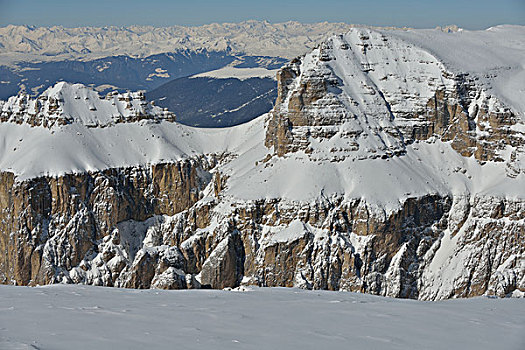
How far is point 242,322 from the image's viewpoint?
24.3 metres

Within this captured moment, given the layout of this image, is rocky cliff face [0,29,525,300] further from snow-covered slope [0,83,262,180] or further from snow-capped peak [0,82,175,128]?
snow-capped peak [0,82,175,128]

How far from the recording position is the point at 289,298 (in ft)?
107

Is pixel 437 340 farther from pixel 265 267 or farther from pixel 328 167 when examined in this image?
pixel 328 167

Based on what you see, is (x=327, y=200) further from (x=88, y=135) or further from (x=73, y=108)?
(x=73, y=108)

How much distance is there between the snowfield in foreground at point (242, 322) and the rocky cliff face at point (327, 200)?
55340 millimetres

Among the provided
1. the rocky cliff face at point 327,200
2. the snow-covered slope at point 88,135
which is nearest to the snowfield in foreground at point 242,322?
the rocky cliff face at point 327,200

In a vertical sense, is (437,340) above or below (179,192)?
below

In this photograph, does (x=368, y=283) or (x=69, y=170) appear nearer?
(x=368, y=283)

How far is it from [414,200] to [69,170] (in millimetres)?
58861

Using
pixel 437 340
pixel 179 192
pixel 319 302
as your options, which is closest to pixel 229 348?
pixel 437 340

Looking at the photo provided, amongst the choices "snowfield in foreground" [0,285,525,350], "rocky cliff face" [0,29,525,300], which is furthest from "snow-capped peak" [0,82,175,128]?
"snowfield in foreground" [0,285,525,350]

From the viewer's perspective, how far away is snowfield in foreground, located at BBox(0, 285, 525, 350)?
20.7 meters

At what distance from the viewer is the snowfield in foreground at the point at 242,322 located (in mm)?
20688

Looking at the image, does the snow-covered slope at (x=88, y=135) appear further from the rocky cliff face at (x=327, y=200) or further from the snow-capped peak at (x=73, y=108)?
the rocky cliff face at (x=327, y=200)
